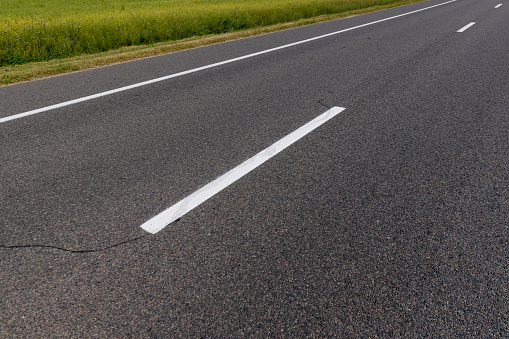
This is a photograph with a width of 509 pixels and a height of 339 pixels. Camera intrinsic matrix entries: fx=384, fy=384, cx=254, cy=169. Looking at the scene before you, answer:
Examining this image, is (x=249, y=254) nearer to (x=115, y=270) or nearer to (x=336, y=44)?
(x=115, y=270)

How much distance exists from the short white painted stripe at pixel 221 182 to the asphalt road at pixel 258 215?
64mm

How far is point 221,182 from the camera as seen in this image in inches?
133

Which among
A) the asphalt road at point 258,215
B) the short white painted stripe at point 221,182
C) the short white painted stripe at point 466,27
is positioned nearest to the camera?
the asphalt road at point 258,215

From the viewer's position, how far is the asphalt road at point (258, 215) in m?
2.11

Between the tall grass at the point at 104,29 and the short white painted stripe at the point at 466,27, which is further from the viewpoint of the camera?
the short white painted stripe at the point at 466,27

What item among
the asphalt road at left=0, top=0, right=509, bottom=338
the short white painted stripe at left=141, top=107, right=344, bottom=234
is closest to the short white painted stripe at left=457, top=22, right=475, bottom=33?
the asphalt road at left=0, top=0, right=509, bottom=338

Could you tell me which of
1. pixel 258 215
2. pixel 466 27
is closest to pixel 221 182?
pixel 258 215

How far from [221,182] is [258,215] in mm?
594

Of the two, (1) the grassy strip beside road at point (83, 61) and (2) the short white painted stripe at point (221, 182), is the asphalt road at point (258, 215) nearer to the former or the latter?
(2) the short white painted stripe at point (221, 182)

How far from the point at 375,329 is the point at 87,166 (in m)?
2.86

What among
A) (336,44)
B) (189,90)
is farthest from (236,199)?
(336,44)

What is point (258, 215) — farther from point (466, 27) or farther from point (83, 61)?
point (466, 27)

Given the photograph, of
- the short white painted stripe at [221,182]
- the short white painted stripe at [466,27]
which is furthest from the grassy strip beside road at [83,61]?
the short white painted stripe at [466,27]

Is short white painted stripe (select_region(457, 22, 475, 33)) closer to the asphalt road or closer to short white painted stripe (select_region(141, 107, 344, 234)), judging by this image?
the asphalt road
